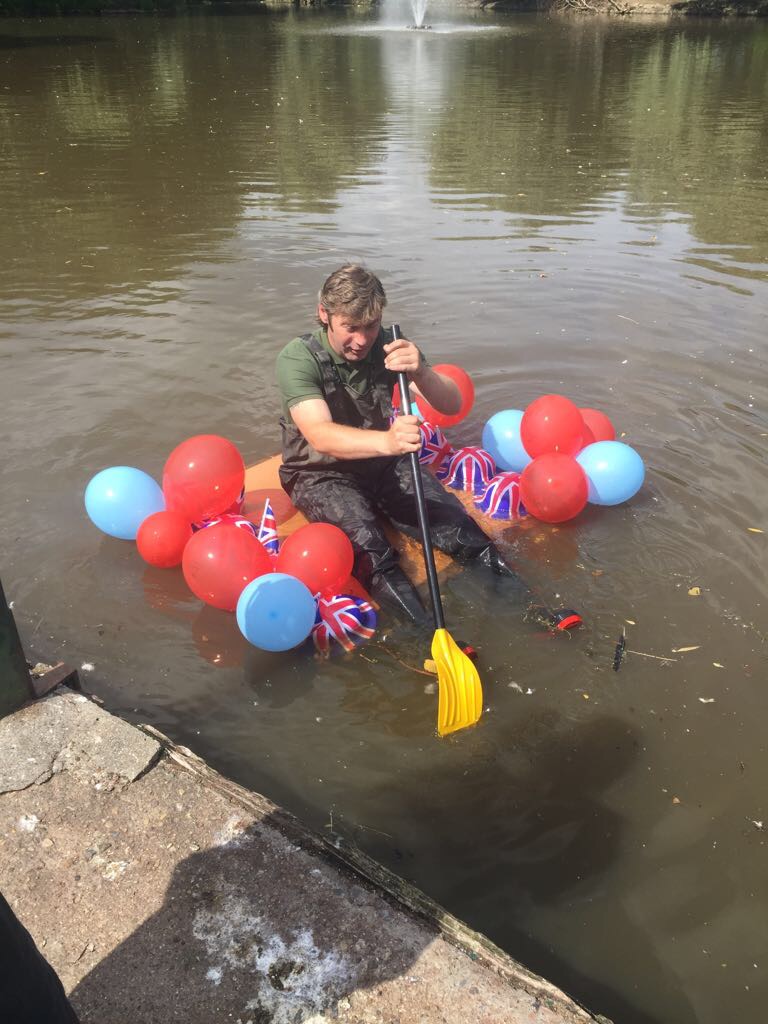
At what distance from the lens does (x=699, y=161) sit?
14.5m

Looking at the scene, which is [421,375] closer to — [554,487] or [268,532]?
[554,487]

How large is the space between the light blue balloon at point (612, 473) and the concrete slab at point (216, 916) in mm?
3218

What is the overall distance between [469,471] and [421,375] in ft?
3.79

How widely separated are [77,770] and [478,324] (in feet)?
21.7

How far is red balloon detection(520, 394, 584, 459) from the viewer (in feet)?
17.3

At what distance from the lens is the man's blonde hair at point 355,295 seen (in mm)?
4176

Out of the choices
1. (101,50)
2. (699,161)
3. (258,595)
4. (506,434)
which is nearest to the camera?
(258,595)

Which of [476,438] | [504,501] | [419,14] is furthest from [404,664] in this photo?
[419,14]

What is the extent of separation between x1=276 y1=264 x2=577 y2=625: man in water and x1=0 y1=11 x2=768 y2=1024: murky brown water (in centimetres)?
37

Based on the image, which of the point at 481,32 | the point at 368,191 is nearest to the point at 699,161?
the point at 368,191

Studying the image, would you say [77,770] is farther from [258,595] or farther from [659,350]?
[659,350]

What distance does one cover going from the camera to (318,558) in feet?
14.0

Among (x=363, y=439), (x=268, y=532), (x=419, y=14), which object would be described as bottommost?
(x=268, y=532)

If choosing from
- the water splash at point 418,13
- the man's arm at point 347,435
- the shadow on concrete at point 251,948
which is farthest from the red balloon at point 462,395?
the water splash at point 418,13
